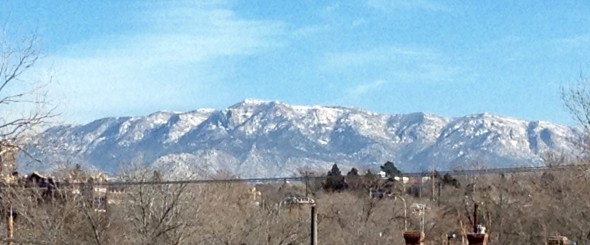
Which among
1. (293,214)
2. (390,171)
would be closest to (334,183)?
(390,171)

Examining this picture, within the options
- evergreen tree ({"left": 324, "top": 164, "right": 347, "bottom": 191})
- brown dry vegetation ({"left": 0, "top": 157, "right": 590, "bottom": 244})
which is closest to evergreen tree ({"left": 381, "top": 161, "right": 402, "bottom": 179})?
brown dry vegetation ({"left": 0, "top": 157, "right": 590, "bottom": 244})

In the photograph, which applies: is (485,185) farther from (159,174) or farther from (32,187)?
(32,187)

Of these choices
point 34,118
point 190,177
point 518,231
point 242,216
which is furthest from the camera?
point 518,231

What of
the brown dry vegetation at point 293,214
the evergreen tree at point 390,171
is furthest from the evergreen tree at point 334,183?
the evergreen tree at point 390,171

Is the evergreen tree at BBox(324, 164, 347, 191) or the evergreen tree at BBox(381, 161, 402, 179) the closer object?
the evergreen tree at BBox(324, 164, 347, 191)

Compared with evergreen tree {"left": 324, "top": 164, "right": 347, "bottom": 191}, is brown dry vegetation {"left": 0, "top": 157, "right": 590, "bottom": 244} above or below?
below

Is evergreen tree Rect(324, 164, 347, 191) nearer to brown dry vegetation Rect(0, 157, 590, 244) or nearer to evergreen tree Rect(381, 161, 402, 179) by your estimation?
brown dry vegetation Rect(0, 157, 590, 244)

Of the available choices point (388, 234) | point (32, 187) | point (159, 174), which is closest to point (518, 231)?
point (388, 234)

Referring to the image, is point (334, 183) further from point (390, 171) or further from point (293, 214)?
point (293, 214)

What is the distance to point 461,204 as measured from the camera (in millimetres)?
78375

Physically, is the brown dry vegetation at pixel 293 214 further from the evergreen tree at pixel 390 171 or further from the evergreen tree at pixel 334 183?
the evergreen tree at pixel 390 171

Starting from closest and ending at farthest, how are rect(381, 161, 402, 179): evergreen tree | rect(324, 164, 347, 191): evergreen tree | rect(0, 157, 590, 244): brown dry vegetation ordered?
rect(0, 157, 590, 244): brown dry vegetation
rect(324, 164, 347, 191): evergreen tree
rect(381, 161, 402, 179): evergreen tree

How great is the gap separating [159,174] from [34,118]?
3074cm

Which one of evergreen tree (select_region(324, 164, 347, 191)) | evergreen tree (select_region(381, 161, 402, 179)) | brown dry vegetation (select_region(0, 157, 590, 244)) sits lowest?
brown dry vegetation (select_region(0, 157, 590, 244))
